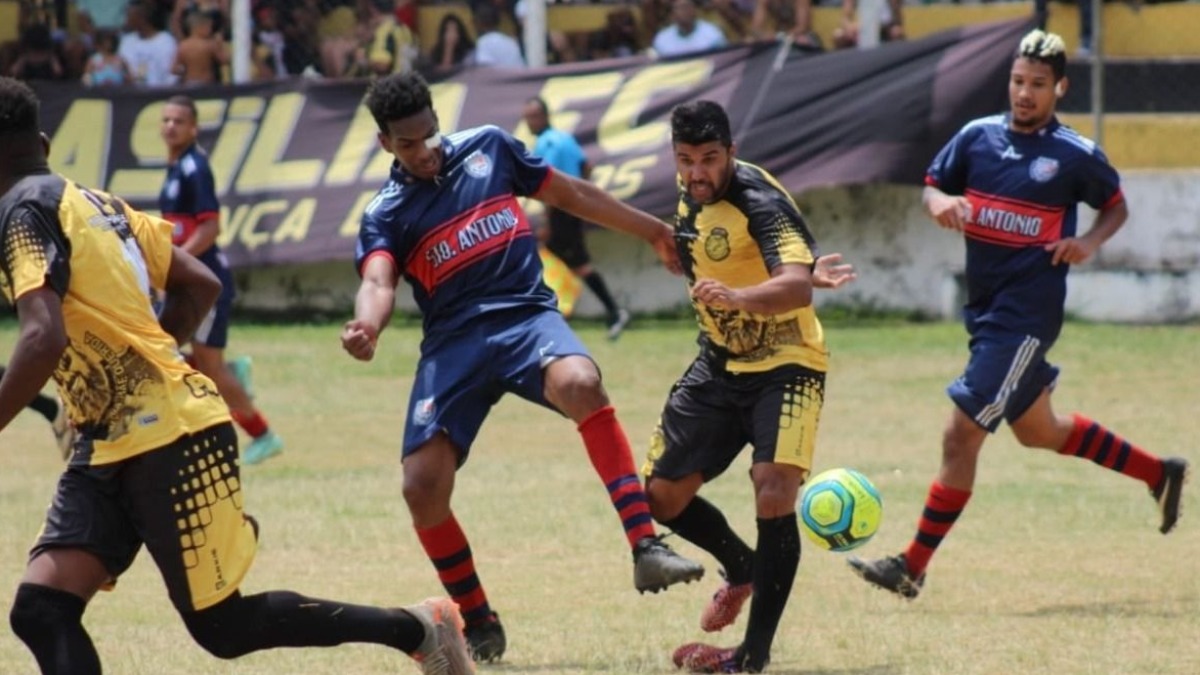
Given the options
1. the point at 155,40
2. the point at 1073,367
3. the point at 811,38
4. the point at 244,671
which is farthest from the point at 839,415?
the point at 155,40

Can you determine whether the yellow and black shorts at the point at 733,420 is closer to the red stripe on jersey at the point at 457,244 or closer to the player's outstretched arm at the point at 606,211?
the player's outstretched arm at the point at 606,211

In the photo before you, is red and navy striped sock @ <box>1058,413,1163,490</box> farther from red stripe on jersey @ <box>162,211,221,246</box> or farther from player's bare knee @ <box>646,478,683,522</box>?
red stripe on jersey @ <box>162,211,221,246</box>

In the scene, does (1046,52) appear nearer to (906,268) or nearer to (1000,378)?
(1000,378)

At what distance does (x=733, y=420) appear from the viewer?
800cm

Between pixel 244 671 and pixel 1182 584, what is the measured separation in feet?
13.7

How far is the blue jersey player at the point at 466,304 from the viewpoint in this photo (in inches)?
306

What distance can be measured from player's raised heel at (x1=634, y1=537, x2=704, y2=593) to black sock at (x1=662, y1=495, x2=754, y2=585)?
79 cm

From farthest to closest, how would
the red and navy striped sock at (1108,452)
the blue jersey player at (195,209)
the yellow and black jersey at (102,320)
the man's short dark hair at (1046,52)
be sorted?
the blue jersey player at (195,209) → the red and navy striped sock at (1108,452) → the man's short dark hair at (1046,52) → the yellow and black jersey at (102,320)

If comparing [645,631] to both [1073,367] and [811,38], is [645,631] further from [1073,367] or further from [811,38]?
[811,38]

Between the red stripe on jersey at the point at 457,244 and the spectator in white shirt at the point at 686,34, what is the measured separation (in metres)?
12.4

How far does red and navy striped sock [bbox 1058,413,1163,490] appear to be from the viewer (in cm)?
962

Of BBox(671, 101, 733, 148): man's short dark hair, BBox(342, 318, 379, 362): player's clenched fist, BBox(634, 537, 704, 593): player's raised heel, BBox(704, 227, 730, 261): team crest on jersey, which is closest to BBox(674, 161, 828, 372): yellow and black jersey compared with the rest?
BBox(704, 227, 730, 261): team crest on jersey

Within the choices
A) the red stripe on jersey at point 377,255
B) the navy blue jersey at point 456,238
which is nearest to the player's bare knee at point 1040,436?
the navy blue jersey at point 456,238

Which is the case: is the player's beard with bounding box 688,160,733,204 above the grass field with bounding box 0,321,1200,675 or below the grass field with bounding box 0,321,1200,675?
above
